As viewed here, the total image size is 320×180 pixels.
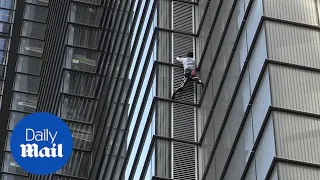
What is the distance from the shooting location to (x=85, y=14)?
68.8m

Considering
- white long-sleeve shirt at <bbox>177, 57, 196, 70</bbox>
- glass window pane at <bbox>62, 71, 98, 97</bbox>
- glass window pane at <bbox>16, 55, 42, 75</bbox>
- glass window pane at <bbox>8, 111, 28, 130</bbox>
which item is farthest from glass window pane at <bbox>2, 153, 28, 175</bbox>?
white long-sleeve shirt at <bbox>177, 57, 196, 70</bbox>

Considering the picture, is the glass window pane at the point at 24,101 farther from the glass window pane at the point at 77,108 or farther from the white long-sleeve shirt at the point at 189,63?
the white long-sleeve shirt at the point at 189,63

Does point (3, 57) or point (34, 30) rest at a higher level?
point (34, 30)

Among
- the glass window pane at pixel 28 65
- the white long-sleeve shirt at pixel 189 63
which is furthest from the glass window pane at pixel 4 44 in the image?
the white long-sleeve shirt at pixel 189 63

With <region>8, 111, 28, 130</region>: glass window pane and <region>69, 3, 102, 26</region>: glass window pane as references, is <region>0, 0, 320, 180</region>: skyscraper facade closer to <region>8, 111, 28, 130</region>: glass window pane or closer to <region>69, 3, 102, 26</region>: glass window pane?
<region>69, 3, 102, 26</region>: glass window pane

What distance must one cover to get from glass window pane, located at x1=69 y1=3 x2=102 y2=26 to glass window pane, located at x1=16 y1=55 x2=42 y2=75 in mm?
27318

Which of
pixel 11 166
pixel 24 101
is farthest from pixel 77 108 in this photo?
pixel 24 101

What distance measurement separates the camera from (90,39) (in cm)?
6688

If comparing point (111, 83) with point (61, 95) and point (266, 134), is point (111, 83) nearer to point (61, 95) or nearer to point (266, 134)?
point (61, 95)

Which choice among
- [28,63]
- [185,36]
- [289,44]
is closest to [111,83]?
[185,36]

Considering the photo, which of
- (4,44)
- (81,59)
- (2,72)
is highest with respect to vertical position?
(4,44)

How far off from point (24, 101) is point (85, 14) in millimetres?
28034

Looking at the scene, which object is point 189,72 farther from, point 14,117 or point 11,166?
point 14,117

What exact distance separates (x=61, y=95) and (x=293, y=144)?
37.4 meters
